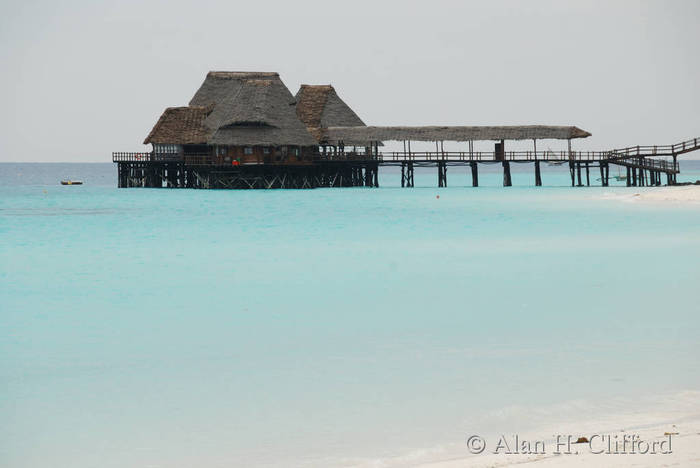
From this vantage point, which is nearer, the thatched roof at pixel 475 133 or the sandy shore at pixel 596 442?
the sandy shore at pixel 596 442

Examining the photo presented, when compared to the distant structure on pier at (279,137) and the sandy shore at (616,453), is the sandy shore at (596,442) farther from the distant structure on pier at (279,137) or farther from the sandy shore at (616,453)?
the distant structure on pier at (279,137)

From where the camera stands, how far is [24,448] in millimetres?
10602

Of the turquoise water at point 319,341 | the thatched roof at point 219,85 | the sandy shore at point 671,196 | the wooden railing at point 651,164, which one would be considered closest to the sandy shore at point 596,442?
the turquoise water at point 319,341

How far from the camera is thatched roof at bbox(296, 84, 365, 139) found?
3081 inches

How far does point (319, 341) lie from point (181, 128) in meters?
62.8

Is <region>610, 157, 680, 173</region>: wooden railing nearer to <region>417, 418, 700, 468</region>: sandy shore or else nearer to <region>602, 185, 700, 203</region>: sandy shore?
<region>602, 185, 700, 203</region>: sandy shore

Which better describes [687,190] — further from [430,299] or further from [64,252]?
[430,299]

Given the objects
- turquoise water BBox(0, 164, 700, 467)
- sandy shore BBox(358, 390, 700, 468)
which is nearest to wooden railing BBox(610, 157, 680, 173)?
turquoise water BBox(0, 164, 700, 467)

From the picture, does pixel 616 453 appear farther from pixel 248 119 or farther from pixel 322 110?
pixel 322 110

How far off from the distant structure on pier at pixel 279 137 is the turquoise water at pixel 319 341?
121ft

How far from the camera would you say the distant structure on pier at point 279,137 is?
7200 cm

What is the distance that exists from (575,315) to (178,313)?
22.9ft

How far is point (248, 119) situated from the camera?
73.9m

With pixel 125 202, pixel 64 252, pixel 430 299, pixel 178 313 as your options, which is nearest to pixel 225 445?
pixel 178 313
